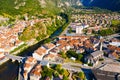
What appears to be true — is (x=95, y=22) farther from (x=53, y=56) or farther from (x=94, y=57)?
(x=53, y=56)

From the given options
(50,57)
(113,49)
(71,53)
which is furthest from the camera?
(113,49)

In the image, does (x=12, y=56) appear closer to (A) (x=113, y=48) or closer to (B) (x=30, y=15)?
(A) (x=113, y=48)

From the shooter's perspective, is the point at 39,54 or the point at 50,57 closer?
the point at 50,57

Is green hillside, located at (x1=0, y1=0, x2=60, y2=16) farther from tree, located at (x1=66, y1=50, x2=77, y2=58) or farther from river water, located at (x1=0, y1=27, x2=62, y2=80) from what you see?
tree, located at (x1=66, y1=50, x2=77, y2=58)

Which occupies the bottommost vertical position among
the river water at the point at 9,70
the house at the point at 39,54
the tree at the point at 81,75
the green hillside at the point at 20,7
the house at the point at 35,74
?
the river water at the point at 9,70

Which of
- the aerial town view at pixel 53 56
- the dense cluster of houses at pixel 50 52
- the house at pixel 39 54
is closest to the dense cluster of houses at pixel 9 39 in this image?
the aerial town view at pixel 53 56

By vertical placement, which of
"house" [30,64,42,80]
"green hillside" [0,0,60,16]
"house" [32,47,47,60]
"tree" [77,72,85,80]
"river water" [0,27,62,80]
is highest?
"green hillside" [0,0,60,16]

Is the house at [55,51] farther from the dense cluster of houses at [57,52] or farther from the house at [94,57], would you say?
the house at [94,57]

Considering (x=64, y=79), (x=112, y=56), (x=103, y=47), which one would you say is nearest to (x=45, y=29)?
(x=103, y=47)

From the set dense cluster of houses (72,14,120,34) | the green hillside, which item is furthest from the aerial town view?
the green hillside

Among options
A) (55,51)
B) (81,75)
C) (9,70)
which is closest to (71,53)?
(55,51)

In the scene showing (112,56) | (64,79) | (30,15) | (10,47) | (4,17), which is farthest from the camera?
Result: (30,15)
